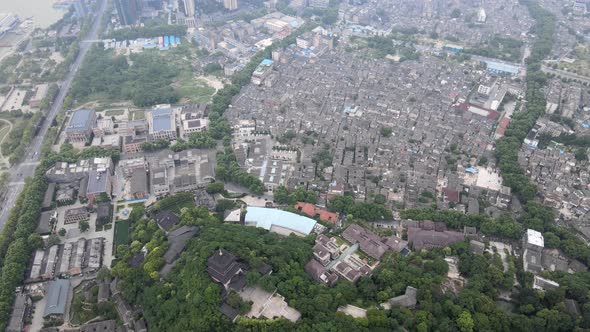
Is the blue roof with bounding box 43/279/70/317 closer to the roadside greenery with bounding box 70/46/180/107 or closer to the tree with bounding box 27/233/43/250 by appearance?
→ the tree with bounding box 27/233/43/250

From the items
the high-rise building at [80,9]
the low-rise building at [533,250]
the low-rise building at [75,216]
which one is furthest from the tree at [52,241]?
the high-rise building at [80,9]

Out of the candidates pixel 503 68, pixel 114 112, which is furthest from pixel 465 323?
pixel 503 68

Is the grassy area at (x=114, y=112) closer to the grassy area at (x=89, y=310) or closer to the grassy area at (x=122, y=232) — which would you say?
the grassy area at (x=122, y=232)

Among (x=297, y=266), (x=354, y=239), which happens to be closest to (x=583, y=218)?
(x=354, y=239)

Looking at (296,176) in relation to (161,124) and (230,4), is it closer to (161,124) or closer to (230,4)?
(161,124)

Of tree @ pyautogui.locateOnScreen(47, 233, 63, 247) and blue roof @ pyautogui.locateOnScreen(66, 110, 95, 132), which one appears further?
blue roof @ pyautogui.locateOnScreen(66, 110, 95, 132)

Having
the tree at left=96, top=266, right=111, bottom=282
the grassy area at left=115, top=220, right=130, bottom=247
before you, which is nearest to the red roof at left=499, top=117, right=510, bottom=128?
the grassy area at left=115, top=220, right=130, bottom=247

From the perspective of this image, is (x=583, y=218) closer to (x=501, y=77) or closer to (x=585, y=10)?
(x=501, y=77)
